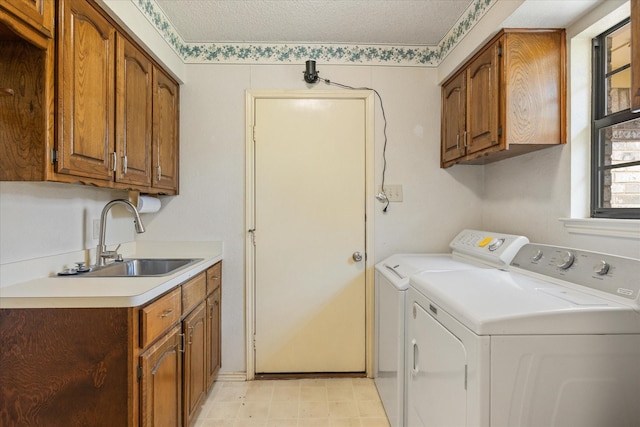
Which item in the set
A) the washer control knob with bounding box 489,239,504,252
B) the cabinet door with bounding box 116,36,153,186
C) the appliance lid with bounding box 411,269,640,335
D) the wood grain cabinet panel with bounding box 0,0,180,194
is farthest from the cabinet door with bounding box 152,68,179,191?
the washer control knob with bounding box 489,239,504,252

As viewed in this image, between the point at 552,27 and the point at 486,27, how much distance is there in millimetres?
295

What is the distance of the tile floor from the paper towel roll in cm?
123

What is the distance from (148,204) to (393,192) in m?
1.60

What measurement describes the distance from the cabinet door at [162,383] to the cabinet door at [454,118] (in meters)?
1.89

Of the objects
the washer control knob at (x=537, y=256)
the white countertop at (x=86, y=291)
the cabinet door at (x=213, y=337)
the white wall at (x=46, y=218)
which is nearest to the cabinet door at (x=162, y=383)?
the white countertop at (x=86, y=291)

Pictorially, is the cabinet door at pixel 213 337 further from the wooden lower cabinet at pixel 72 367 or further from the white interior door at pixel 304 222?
the wooden lower cabinet at pixel 72 367

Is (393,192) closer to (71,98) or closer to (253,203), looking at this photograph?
(253,203)

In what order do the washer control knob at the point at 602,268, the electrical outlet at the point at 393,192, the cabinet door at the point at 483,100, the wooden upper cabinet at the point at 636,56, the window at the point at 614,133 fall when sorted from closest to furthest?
1. the wooden upper cabinet at the point at 636,56
2. the washer control knob at the point at 602,268
3. the window at the point at 614,133
4. the cabinet door at the point at 483,100
5. the electrical outlet at the point at 393,192

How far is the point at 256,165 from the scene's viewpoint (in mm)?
2439

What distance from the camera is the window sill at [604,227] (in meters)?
1.35

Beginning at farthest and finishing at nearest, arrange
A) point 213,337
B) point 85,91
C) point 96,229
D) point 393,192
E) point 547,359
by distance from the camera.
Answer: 1. point 393,192
2. point 213,337
3. point 96,229
4. point 85,91
5. point 547,359

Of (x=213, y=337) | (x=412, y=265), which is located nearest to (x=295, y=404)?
(x=213, y=337)

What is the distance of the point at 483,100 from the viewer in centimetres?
191

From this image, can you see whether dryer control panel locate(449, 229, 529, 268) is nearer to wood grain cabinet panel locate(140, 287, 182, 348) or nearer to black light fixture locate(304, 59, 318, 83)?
black light fixture locate(304, 59, 318, 83)
